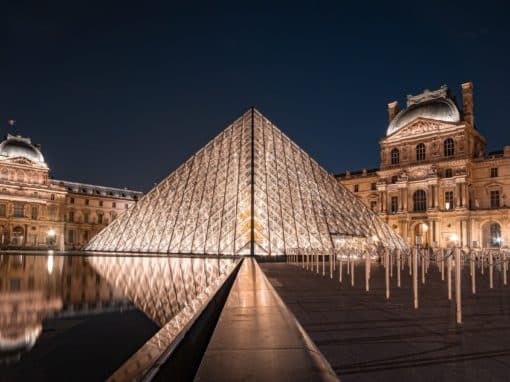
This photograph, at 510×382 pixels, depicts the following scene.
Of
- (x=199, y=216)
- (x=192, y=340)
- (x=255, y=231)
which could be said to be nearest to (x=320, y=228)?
(x=255, y=231)

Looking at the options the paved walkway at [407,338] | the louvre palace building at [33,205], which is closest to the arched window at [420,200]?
the paved walkway at [407,338]

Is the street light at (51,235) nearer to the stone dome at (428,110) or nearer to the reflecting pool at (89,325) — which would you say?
the stone dome at (428,110)

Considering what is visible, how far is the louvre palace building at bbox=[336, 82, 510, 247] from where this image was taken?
38781 mm

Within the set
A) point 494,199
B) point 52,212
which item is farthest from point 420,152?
point 52,212

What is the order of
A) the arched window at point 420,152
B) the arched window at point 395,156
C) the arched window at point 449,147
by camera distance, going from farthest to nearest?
the arched window at point 395,156
the arched window at point 420,152
the arched window at point 449,147

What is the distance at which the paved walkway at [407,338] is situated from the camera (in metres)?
2.31

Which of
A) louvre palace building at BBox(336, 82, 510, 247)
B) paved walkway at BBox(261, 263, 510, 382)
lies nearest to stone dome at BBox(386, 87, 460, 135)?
louvre palace building at BBox(336, 82, 510, 247)

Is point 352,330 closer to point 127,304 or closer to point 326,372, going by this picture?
point 326,372

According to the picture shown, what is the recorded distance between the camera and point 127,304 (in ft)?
24.5

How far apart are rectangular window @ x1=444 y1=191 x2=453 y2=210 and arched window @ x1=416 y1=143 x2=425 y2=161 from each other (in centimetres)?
438

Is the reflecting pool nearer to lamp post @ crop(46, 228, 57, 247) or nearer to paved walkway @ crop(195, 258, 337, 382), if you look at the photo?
paved walkway @ crop(195, 258, 337, 382)

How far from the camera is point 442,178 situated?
40.8 metres

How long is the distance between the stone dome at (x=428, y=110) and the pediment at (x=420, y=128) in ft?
1.54

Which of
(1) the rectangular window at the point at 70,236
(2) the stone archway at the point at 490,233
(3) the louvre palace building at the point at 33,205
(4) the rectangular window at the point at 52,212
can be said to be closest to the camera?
(2) the stone archway at the point at 490,233
